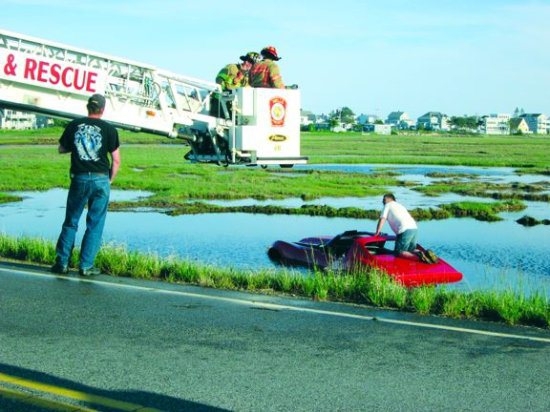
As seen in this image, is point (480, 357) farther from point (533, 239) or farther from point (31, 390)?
point (533, 239)

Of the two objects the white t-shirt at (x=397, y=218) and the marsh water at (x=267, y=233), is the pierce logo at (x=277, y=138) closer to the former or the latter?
the white t-shirt at (x=397, y=218)

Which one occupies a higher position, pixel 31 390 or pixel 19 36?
pixel 19 36

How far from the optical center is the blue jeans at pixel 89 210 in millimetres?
10586

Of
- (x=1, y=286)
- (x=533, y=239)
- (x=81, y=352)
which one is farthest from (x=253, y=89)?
(x=533, y=239)

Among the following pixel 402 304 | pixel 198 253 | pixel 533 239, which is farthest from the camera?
pixel 533 239

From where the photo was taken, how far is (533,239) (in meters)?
25.9

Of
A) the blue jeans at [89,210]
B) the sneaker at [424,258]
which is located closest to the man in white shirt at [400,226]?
the sneaker at [424,258]

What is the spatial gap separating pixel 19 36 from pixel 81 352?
585 cm

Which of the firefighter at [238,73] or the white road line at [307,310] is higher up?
the firefighter at [238,73]

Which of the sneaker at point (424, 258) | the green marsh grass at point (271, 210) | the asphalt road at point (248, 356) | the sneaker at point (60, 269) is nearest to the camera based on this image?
the asphalt road at point (248, 356)

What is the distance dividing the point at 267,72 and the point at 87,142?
4.27m

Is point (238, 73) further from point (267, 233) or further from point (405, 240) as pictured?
point (267, 233)

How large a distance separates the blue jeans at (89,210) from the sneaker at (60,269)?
0.04 metres

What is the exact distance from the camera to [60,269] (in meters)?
10.7
